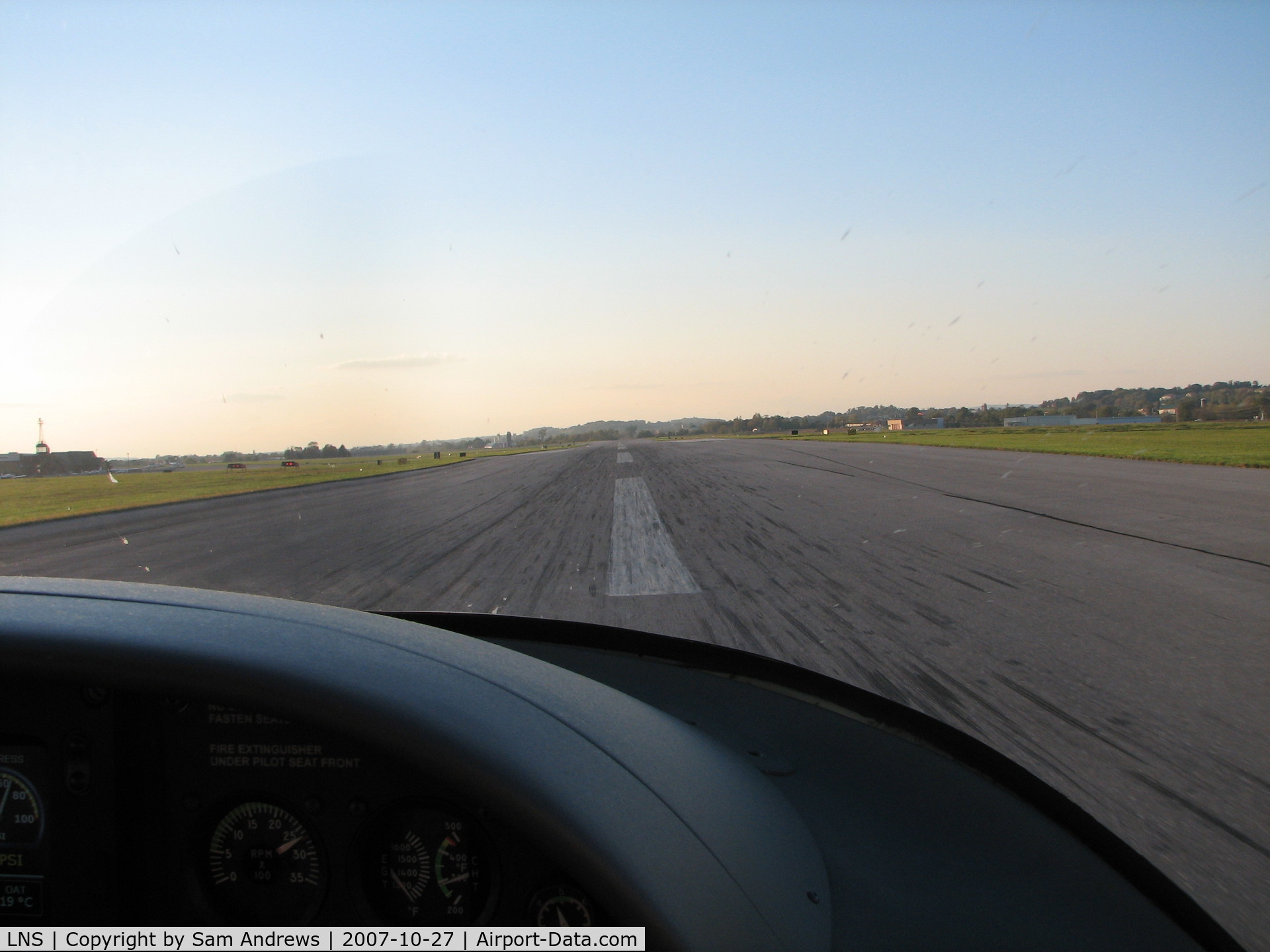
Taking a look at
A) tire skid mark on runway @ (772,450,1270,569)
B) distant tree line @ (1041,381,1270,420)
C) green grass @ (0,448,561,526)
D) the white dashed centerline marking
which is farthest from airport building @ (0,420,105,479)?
distant tree line @ (1041,381,1270,420)

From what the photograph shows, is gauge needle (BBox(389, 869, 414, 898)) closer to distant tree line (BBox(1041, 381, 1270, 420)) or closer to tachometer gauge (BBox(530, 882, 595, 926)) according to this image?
tachometer gauge (BBox(530, 882, 595, 926))

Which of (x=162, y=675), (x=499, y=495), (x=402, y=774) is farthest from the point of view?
(x=499, y=495)

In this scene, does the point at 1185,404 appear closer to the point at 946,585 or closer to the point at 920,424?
the point at 920,424

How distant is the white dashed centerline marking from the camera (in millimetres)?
7117

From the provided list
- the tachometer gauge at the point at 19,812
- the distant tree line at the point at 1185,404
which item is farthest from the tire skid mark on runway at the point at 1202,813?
the distant tree line at the point at 1185,404

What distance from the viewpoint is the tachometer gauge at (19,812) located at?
1.33m

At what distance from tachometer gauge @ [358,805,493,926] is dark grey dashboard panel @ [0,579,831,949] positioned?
0.25 meters

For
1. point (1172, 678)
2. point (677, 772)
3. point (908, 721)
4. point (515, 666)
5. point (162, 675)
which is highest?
point (162, 675)

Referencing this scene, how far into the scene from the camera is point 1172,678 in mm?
4273

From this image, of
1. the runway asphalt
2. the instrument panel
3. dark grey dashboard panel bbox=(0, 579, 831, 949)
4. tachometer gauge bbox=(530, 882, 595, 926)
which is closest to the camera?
dark grey dashboard panel bbox=(0, 579, 831, 949)

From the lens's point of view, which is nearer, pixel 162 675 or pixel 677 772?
pixel 162 675

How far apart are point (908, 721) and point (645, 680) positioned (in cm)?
78

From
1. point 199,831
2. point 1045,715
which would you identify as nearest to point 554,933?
point 199,831

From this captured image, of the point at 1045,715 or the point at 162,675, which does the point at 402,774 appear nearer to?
the point at 162,675
